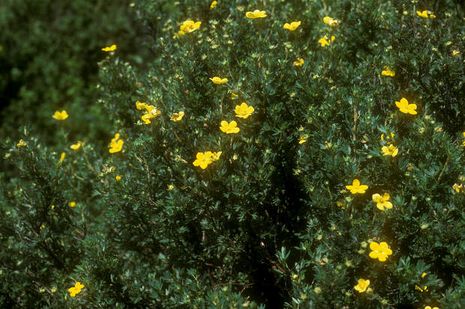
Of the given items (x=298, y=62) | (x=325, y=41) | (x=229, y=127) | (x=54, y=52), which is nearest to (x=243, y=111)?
(x=229, y=127)

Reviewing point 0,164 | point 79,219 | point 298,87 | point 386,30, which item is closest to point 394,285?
point 298,87

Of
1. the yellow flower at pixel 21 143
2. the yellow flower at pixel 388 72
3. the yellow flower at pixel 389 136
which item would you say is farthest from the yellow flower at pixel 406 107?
the yellow flower at pixel 21 143

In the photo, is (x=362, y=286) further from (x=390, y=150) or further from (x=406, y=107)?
(x=406, y=107)

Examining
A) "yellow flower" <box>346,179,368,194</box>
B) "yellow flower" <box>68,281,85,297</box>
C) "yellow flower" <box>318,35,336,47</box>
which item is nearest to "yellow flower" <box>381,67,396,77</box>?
"yellow flower" <box>318,35,336,47</box>

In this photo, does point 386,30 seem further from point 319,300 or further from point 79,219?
point 79,219

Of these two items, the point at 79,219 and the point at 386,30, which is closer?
the point at 386,30

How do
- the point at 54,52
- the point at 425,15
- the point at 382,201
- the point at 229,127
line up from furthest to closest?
the point at 54,52 < the point at 425,15 < the point at 229,127 < the point at 382,201
